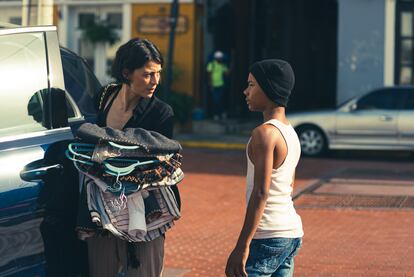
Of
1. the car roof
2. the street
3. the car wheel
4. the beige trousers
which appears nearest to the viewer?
the beige trousers

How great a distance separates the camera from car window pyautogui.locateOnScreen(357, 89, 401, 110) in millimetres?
16734

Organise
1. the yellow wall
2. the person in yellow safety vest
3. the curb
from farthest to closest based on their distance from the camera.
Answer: the yellow wall
the person in yellow safety vest
the curb

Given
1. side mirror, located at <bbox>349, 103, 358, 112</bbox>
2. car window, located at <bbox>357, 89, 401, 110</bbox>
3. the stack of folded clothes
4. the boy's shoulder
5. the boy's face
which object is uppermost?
the boy's face

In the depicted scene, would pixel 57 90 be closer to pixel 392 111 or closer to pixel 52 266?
pixel 52 266

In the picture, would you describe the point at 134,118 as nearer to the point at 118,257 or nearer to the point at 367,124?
the point at 118,257

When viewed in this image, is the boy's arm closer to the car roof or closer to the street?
the car roof

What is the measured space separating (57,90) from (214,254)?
162 inches

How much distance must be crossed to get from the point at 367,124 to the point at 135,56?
13011 mm

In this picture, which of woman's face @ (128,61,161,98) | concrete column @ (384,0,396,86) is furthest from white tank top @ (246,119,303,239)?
concrete column @ (384,0,396,86)

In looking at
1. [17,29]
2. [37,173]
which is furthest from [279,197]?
[17,29]

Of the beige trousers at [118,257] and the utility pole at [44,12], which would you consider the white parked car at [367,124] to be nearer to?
the utility pole at [44,12]

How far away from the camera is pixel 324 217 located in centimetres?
1047

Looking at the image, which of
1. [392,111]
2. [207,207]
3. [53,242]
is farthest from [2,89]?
[392,111]

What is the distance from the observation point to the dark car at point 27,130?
3984 mm
